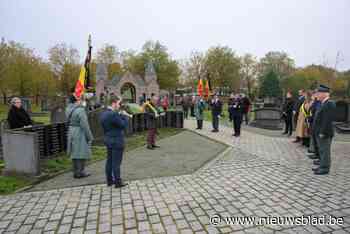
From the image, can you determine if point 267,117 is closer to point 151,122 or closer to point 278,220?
point 151,122

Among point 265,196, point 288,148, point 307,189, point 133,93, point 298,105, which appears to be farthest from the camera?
point 133,93

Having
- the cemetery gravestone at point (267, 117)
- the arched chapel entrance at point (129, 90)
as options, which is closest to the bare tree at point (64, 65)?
the arched chapel entrance at point (129, 90)

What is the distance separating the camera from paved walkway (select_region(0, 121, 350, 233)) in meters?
3.28

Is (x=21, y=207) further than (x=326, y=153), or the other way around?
(x=326, y=153)

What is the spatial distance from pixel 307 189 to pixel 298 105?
6324 mm

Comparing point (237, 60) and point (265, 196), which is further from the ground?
point (237, 60)

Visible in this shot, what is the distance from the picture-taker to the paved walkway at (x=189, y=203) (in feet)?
10.8

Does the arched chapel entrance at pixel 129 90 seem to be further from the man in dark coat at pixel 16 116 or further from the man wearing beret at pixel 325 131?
the man wearing beret at pixel 325 131

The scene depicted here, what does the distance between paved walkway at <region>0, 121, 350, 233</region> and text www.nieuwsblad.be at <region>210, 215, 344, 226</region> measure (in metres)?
0.06

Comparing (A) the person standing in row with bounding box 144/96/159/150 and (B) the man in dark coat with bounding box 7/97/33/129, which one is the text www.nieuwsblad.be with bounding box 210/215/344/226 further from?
(B) the man in dark coat with bounding box 7/97/33/129

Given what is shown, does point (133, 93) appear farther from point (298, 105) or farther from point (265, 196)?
point (265, 196)

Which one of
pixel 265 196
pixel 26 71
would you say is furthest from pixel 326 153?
pixel 26 71

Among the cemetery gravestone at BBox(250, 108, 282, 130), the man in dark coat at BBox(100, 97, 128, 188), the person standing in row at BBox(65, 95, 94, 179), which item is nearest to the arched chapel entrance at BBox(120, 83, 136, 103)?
the cemetery gravestone at BBox(250, 108, 282, 130)

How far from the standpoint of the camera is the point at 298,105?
32.4 feet
